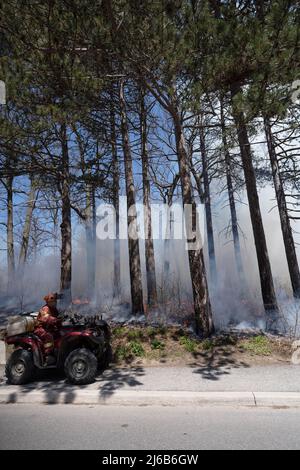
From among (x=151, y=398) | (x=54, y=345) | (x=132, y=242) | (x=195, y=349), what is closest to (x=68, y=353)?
A: (x=54, y=345)

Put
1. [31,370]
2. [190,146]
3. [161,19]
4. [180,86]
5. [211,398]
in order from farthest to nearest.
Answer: [190,146]
[180,86]
[161,19]
[31,370]
[211,398]

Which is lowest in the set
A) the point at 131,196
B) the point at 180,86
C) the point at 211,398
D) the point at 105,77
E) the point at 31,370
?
the point at 211,398

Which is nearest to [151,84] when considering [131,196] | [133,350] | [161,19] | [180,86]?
[180,86]

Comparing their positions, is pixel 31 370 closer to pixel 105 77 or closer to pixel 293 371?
pixel 293 371

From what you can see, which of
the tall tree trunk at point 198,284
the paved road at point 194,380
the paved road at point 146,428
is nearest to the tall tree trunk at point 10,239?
the tall tree trunk at point 198,284

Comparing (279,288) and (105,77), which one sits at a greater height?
(105,77)

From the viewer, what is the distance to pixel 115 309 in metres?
11.9

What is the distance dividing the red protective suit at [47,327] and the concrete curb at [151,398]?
0.85 metres

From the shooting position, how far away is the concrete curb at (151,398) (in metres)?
5.51

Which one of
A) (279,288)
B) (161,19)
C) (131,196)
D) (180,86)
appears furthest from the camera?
(279,288)

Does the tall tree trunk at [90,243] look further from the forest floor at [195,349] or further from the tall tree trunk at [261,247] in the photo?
the tall tree trunk at [261,247]

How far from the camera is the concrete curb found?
5.51 metres

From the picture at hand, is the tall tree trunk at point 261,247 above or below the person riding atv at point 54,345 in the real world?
above

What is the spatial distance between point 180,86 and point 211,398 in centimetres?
680
